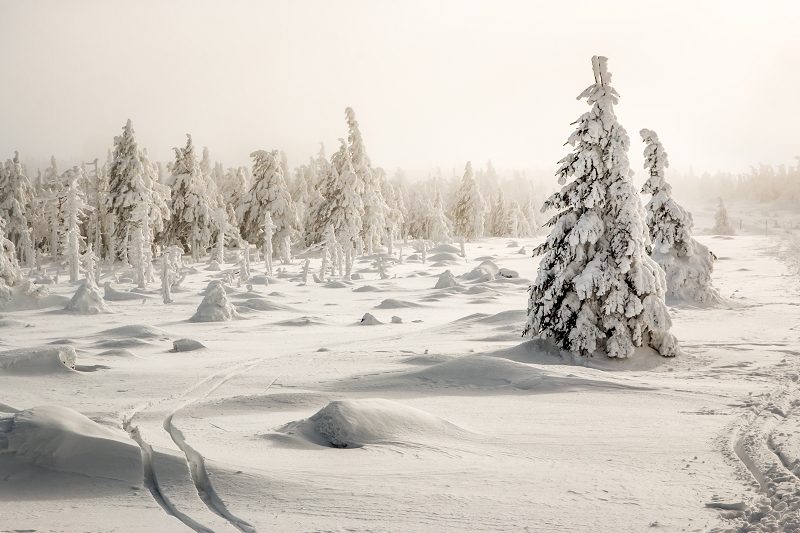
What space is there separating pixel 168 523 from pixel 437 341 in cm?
1041

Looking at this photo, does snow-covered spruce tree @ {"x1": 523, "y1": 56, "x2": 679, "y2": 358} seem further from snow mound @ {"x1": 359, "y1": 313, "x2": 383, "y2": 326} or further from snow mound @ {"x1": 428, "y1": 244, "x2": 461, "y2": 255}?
snow mound @ {"x1": 428, "y1": 244, "x2": 461, "y2": 255}

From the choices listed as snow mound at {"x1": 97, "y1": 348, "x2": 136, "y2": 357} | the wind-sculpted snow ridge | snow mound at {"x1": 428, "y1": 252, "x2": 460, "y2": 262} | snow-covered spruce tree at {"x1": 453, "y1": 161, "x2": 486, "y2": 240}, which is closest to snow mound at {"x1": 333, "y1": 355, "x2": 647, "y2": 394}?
the wind-sculpted snow ridge

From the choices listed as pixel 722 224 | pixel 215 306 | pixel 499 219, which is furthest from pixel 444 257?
pixel 722 224

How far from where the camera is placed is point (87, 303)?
66.9 feet

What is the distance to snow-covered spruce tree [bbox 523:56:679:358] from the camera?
12117mm

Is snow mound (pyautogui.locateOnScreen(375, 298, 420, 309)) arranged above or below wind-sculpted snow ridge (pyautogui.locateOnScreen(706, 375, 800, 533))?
above

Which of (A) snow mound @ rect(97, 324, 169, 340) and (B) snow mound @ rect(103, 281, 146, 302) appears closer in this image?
(A) snow mound @ rect(97, 324, 169, 340)

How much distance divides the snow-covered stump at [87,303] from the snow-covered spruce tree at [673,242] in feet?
60.8

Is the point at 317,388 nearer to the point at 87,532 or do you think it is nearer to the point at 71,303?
the point at 87,532

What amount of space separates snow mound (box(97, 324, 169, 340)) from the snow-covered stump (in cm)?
496

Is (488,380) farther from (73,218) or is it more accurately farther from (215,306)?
(73,218)

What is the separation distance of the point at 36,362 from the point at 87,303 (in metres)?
10.5

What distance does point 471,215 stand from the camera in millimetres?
71250

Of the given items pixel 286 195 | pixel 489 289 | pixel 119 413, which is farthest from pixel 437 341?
pixel 286 195
